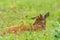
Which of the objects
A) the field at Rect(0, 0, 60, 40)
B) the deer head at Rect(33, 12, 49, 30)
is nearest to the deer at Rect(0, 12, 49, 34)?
the deer head at Rect(33, 12, 49, 30)

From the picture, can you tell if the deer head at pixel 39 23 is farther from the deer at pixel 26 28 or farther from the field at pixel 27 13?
the field at pixel 27 13

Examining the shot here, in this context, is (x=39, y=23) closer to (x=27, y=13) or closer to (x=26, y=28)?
(x=26, y=28)

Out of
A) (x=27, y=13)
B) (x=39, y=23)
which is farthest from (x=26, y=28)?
(x=27, y=13)

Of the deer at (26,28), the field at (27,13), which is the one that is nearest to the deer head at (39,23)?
the deer at (26,28)

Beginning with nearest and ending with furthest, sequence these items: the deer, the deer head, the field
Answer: the field → the deer → the deer head

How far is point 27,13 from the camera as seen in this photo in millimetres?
11664

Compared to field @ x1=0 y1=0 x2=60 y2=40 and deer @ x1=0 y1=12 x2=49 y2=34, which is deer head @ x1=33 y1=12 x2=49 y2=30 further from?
field @ x1=0 y1=0 x2=60 y2=40

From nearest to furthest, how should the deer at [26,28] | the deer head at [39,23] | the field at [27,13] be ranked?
1. the field at [27,13]
2. the deer at [26,28]
3. the deer head at [39,23]

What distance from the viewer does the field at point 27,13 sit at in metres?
7.20

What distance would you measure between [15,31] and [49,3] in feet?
21.0

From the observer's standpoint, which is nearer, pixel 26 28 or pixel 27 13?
pixel 26 28

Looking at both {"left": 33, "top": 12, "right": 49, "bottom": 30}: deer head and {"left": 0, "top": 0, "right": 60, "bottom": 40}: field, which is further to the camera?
{"left": 33, "top": 12, "right": 49, "bottom": 30}: deer head

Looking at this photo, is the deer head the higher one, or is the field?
the deer head

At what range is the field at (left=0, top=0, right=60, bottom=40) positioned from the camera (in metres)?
7.20
